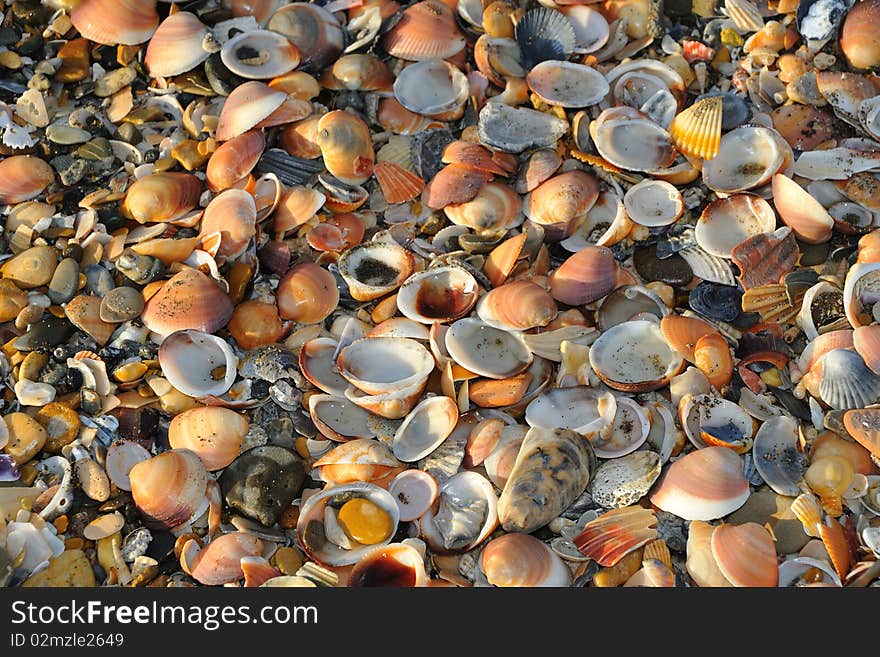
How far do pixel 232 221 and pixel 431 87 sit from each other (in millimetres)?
1052

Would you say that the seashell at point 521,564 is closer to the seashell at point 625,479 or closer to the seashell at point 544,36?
the seashell at point 625,479

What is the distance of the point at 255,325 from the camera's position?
3.33 metres

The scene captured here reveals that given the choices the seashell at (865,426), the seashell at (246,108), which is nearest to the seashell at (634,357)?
the seashell at (865,426)

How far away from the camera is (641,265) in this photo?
3.45 metres

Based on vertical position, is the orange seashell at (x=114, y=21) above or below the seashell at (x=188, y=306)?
above

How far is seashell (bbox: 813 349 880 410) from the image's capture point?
9.82 feet

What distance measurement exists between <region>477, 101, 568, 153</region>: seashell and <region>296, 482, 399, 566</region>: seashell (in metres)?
1.50

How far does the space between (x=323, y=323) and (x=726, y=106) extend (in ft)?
6.00

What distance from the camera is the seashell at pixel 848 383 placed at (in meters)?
2.99

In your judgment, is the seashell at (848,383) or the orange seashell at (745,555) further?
the seashell at (848,383)

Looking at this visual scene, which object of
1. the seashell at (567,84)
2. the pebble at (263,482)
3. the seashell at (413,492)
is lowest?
the pebble at (263,482)

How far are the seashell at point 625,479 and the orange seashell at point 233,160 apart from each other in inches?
72.3

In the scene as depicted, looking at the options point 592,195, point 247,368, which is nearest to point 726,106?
point 592,195

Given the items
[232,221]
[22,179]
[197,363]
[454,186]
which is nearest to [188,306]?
[197,363]
